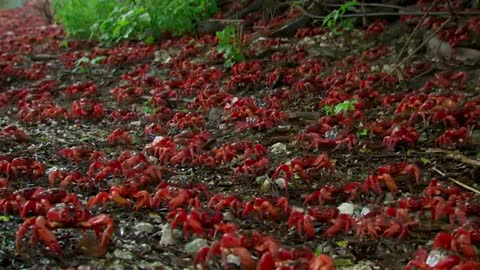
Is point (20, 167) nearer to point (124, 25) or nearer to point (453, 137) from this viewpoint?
point (453, 137)

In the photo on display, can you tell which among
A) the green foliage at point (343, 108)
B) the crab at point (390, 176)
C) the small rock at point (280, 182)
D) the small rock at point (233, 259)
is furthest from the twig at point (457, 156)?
the small rock at point (233, 259)

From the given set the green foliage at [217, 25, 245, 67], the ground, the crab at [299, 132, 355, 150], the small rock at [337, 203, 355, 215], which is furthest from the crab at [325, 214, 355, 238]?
the green foliage at [217, 25, 245, 67]

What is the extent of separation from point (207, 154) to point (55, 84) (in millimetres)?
3772

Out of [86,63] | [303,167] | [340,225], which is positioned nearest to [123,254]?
[340,225]

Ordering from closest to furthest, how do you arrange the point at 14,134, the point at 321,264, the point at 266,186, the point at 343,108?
the point at 321,264
the point at 266,186
the point at 14,134
the point at 343,108

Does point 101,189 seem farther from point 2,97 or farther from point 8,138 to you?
point 2,97

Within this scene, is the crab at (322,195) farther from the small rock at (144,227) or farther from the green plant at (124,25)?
the green plant at (124,25)

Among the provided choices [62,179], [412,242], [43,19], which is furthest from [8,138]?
[43,19]

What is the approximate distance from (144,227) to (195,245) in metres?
0.37

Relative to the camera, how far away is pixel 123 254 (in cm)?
273

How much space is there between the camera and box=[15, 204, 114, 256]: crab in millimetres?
2602

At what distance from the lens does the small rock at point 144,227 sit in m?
2.99

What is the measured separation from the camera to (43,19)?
15703 millimetres

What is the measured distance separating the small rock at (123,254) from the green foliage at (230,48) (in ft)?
14.8
